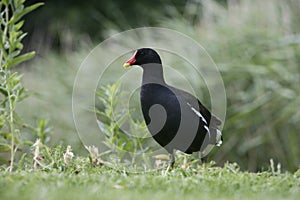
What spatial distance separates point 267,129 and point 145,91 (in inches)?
97.6

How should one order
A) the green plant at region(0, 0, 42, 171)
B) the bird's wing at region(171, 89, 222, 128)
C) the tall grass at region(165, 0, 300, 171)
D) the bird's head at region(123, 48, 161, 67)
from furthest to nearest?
1. the tall grass at region(165, 0, 300, 171)
2. the bird's head at region(123, 48, 161, 67)
3. the bird's wing at region(171, 89, 222, 128)
4. the green plant at region(0, 0, 42, 171)

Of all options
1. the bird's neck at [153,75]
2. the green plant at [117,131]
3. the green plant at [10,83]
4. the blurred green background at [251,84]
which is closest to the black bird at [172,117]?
the bird's neck at [153,75]

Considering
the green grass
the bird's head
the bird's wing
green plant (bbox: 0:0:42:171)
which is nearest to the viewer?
the green grass

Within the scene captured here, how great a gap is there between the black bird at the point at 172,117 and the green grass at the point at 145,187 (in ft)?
2.09

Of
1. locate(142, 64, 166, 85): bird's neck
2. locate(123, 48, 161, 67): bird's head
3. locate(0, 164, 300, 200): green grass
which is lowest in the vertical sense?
locate(0, 164, 300, 200): green grass

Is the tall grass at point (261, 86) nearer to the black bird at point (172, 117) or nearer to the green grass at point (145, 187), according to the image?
the black bird at point (172, 117)

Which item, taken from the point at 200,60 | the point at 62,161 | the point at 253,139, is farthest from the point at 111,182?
the point at 200,60

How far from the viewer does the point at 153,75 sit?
455cm

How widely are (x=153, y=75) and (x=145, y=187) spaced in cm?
143

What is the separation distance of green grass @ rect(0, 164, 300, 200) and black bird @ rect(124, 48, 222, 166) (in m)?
0.64

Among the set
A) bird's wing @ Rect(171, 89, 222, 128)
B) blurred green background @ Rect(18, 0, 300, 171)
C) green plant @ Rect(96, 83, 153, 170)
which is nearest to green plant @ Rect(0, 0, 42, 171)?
green plant @ Rect(96, 83, 153, 170)

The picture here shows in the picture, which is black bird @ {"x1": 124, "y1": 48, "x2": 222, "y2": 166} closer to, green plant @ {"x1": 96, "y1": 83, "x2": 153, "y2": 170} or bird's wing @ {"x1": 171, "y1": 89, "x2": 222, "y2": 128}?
bird's wing @ {"x1": 171, "y1": 89, "x2": 222, "y2": 128}

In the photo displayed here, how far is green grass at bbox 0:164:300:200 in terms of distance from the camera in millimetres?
2930

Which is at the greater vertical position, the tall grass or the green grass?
the tall grass
